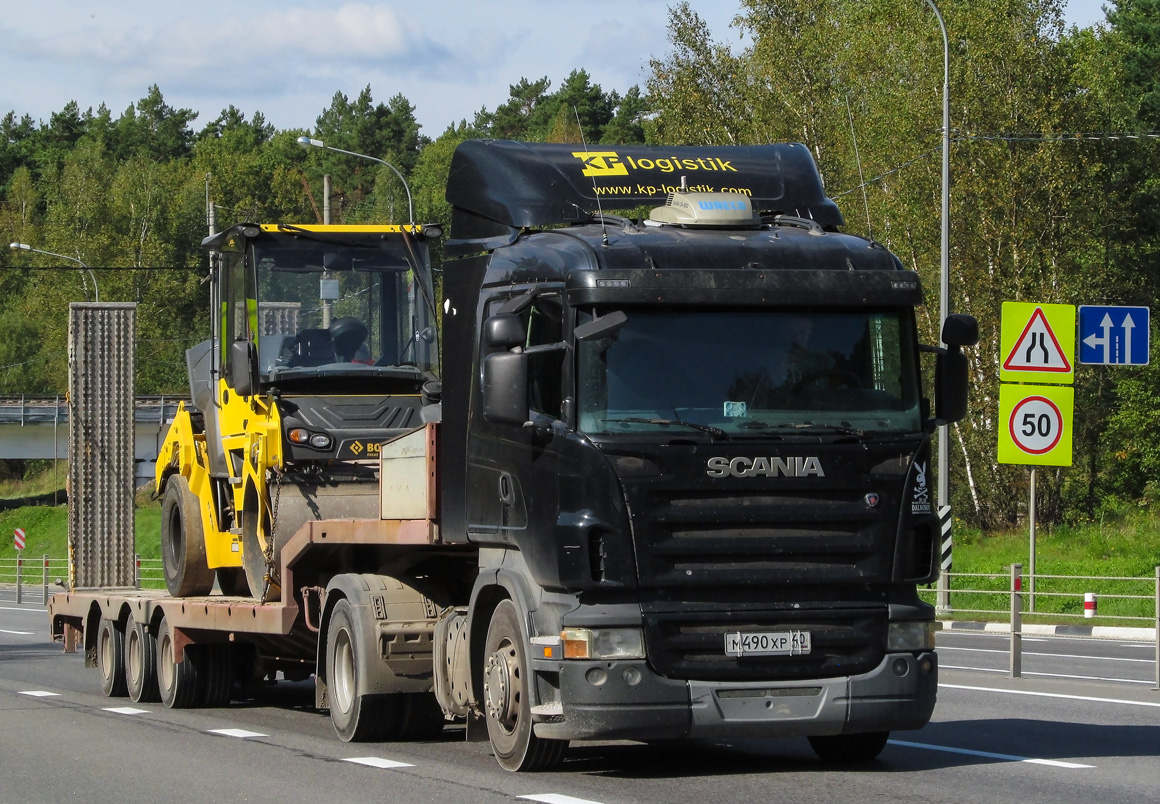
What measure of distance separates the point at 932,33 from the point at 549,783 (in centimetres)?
3825

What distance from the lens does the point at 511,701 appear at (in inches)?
388

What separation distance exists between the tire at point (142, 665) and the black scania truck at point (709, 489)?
6827 mm

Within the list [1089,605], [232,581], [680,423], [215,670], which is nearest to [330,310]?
[232,581]

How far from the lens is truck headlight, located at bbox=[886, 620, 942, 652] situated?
377 inches

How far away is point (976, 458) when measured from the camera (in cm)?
4366

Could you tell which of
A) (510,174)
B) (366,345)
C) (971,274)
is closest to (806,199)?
(510,174)

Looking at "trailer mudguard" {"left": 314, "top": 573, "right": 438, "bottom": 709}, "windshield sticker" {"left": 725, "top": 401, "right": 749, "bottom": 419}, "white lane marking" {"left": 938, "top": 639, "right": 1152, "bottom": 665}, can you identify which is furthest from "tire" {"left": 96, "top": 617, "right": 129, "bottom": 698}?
"white lane marking" {"left": 938, "top": 639, "right": 1152, "bottom": 665}

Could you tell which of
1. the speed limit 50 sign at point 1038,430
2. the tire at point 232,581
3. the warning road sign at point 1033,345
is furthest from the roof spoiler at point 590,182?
the speed limit 50 sign at point 1038,430

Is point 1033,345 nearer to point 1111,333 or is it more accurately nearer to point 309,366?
point 1111,333

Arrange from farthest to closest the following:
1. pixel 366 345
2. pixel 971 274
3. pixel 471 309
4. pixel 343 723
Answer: pixel 971 274 → pixel 366 345 → pixel 343 723 → pixel 471 309

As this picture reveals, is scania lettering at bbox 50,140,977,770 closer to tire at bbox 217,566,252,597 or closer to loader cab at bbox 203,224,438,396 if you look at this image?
loader cab at bbox 203,224,438,396

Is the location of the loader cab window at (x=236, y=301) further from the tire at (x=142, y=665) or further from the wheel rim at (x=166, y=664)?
the tire at (x=142, y=665)

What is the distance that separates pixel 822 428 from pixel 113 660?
9.64 metres

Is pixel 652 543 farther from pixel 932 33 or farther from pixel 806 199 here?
pixel 932 33
